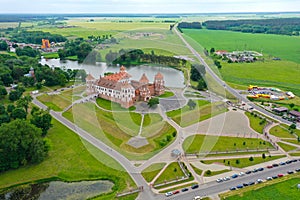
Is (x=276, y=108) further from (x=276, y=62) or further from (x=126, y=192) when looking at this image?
(x=276, y=62)

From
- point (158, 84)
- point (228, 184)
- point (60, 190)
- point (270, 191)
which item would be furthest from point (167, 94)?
point (60, 190)

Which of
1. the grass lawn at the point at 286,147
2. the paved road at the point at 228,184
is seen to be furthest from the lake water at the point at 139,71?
the paved road at the point at 228,184

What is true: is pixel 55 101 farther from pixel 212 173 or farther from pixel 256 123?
pixel 256 123

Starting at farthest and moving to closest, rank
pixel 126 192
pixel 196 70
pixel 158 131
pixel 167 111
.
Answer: pixel 196 70 < pixel 167 111 < pixel 158 131 < pixel 126 192

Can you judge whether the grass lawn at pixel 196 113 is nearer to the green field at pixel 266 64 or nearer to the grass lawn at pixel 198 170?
the grass lawn at pixel 198 170

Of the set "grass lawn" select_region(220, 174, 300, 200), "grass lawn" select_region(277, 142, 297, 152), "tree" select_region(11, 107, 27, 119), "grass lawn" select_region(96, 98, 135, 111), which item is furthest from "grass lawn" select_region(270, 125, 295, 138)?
"tree" select_region(11, 107, 27, 119)

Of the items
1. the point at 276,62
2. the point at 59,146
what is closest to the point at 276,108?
the point at 59,146
